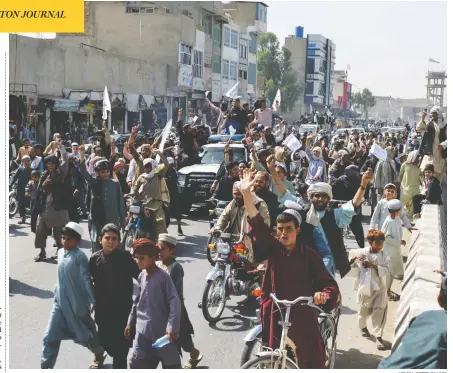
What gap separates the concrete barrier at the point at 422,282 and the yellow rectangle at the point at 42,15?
146 inches

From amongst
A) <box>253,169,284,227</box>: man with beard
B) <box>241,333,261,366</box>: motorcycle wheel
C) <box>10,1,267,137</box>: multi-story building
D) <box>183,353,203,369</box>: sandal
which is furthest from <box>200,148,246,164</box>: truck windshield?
<box>241,333,261,366</box>: motorcycle wheel

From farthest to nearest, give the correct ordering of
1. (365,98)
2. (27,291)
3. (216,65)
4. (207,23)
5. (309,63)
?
(365,98) → (309,63) → (216,65) → (207,23) → (27,291)

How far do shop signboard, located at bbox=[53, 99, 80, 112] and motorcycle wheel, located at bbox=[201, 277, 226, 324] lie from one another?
19.3 metres

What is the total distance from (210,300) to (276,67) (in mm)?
71835

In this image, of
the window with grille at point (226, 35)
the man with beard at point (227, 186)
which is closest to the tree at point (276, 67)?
the window with grille at point (226, 35)

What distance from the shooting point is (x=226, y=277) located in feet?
25.5

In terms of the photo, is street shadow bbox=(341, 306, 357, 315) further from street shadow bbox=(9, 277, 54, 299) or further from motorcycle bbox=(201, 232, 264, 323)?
street shadow bbox=(9, 277, 54, 299)

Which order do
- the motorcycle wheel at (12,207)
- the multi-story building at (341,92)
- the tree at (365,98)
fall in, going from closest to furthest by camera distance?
1. the motorcycle wheel at (12,207)
2. the tree at (365,98)
3. the multi-story building at (341,92)

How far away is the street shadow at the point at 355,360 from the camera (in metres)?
6.52

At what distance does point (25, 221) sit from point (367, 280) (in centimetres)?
875

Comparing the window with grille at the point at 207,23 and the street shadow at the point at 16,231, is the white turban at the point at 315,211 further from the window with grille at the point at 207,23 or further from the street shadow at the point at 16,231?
the window with grille at the point at 207,23

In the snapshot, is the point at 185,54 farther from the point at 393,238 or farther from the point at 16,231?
the point at 393,238

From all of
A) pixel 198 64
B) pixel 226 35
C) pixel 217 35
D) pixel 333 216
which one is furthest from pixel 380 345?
pixel 226 35
